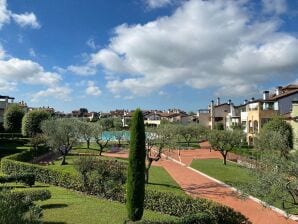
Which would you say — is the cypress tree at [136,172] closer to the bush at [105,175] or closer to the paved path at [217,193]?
the bush at [105,175]

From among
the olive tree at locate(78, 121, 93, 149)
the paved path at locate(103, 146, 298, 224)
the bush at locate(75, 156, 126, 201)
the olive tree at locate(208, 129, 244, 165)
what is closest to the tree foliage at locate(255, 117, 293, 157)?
the olive tree at locate(208, 129, 244, 165)

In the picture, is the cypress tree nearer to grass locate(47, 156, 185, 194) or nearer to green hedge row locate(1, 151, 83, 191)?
grass locate(47, 156, 185, 194)

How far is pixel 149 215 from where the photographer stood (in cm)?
2302

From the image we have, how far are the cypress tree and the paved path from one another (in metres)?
7.29

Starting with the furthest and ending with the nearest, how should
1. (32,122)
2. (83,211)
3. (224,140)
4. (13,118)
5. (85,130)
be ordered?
(13,118), (32,122), (85,130), (224,140), (83,211)

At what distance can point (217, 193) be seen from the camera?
30.2 m

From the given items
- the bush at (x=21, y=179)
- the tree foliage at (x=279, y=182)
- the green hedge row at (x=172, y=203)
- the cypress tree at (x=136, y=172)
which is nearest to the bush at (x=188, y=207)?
the green hedge row at (x=172, y=203)

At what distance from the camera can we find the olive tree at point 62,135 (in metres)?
45.5

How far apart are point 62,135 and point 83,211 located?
24.4 meters

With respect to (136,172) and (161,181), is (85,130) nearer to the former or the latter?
(161,181)

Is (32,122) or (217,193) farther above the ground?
(32,122)

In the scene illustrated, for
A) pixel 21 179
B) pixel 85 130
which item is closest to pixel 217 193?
pixel 21 179

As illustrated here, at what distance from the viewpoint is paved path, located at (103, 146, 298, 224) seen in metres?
23.2

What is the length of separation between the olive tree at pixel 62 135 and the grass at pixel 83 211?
729 inches
